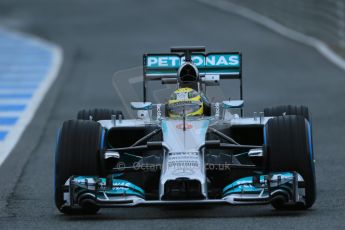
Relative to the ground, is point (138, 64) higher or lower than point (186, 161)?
higher

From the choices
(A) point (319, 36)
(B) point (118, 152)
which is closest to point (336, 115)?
(B) point (118, 152)

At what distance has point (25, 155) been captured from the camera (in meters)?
16.5

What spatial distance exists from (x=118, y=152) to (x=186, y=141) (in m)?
0.87

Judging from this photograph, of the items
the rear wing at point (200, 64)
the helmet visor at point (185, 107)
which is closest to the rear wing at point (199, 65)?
the rear wing at point (200, 64)

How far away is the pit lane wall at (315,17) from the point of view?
30.3 m

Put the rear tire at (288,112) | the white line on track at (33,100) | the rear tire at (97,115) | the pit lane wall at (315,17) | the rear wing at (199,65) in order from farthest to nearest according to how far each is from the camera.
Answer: the pit lane wall at (315,17), the white line on track at (33,100), the rear wing at (199,65), the rear tire at (97,115), the rear tire at (288,112)

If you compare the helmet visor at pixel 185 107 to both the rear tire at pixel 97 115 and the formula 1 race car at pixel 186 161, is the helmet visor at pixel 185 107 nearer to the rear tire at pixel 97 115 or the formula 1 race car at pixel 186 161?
the formula 1 race car at pixel 186 161

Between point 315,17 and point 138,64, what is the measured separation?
6.10 metres

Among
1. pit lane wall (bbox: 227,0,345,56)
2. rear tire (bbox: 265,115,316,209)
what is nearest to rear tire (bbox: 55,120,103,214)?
rear tire (bbox: 265,115,316,209)

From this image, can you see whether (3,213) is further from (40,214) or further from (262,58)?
(262,58)

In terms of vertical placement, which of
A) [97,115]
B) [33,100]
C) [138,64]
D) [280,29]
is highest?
[280,29]

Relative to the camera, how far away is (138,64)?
95.5 feet

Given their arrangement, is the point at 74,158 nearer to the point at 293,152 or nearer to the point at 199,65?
the point at 293,152

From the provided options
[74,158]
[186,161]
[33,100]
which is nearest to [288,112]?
[186,161]
